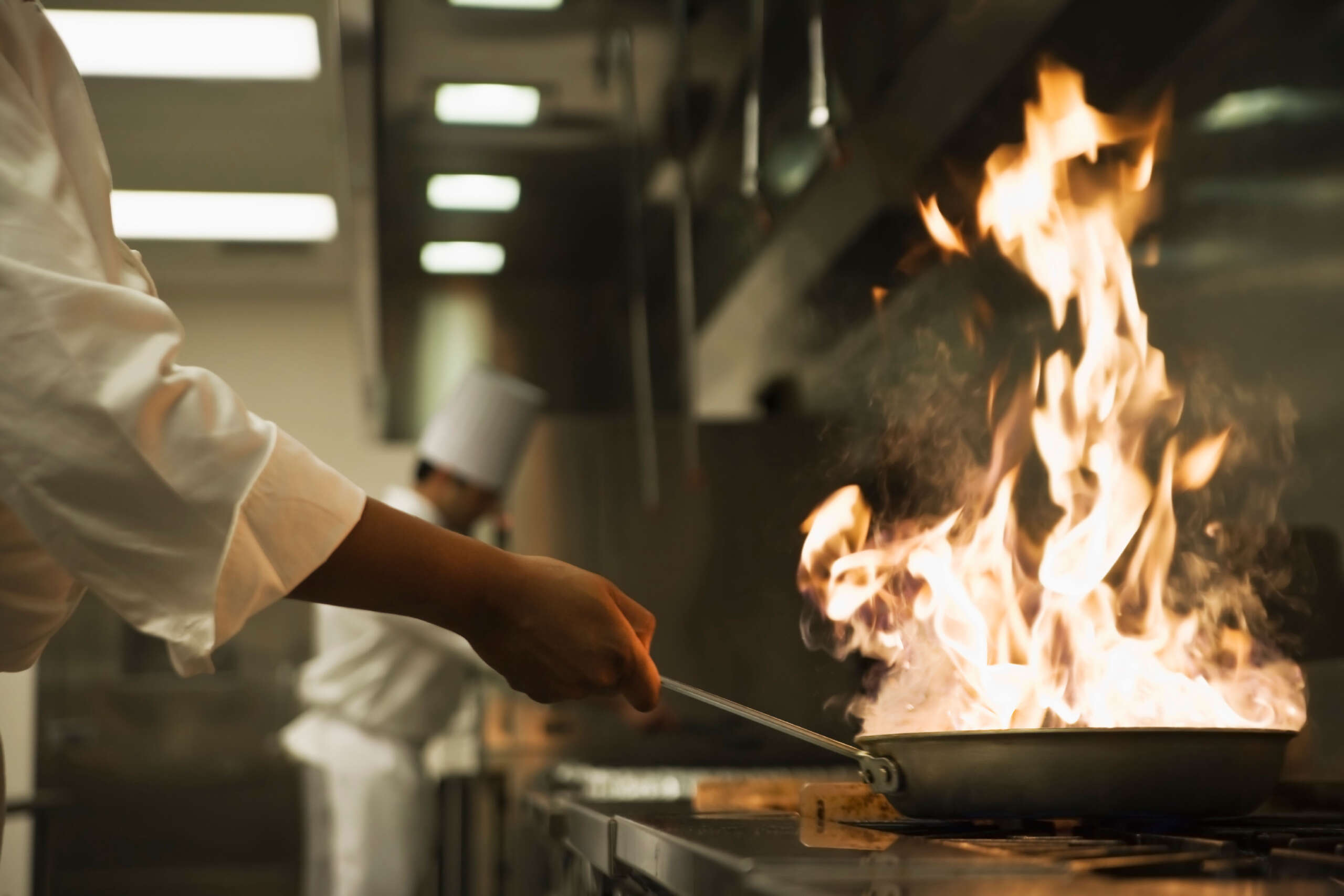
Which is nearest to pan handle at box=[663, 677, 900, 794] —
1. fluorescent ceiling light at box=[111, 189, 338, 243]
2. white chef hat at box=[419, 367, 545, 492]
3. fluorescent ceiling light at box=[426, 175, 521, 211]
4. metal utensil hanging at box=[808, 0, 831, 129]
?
metal utensil hanging at box=[808, 0, 831, 129]

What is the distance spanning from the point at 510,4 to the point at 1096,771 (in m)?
1.55

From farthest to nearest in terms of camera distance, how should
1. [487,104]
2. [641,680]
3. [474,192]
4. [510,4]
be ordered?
[474,192] < [487,104] < [510,4] < [641,680]

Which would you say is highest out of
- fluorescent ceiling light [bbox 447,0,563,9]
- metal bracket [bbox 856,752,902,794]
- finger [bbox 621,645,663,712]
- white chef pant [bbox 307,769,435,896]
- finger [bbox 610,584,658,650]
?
fluorescent ceiling light [bbox 447,0,563,9]

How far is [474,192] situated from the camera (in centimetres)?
276

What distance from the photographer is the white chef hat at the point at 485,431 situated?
3316 mm

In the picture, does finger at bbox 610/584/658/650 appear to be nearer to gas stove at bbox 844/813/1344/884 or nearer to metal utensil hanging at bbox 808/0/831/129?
gas stove at bbox 844/813/1344/884

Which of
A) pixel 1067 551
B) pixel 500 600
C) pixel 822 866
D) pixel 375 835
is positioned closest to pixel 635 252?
pixel 375 835

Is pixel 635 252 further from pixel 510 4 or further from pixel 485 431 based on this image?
pixel 510 4

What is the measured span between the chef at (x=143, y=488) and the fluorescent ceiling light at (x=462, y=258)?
213cm

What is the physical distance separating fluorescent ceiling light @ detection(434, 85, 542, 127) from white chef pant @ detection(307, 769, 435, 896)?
1772 millimetres

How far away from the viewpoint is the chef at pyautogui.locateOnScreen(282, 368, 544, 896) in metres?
3.20

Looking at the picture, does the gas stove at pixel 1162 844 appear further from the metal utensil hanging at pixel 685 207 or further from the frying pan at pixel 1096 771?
the metal utensil hanging at pixel 685 207

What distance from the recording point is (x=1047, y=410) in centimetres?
154

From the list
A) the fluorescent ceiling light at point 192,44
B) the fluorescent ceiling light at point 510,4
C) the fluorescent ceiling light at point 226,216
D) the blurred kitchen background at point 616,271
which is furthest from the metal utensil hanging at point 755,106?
the fluorescent ceiling light at point 226,216
